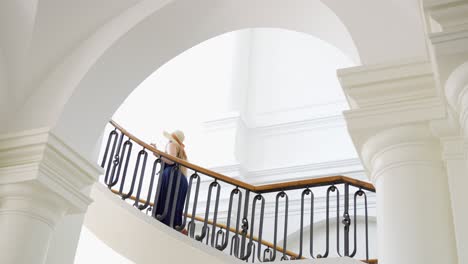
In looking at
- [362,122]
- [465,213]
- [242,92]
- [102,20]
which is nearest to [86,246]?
[102,20]

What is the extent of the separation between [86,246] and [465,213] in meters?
4.83

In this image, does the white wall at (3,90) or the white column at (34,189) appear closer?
the white column at (34,189)

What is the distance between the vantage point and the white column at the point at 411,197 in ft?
9.09

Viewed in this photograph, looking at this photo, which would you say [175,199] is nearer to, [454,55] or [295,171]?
[295,171]

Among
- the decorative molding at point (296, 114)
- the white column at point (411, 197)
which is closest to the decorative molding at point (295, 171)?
the decorative molding at point (296, 114)

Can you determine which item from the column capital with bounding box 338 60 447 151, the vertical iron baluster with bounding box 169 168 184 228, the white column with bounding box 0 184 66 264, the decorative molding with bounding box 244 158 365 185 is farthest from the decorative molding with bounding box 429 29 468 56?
the decorative molding with bounding box 244 158 365 185

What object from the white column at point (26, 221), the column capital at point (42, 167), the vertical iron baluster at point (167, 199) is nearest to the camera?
the white column at point (26, 221)

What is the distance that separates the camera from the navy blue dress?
6844 millimetres

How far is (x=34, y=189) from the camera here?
13.1ft

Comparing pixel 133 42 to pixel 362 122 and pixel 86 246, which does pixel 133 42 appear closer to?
pixel 362 122

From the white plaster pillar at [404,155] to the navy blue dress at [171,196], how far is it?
385cm

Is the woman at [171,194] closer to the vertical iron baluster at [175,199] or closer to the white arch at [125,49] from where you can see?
the vertical iron baluster at [175,199]

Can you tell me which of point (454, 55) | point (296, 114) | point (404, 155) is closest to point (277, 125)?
point (296, 114)

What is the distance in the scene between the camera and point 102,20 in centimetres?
450
